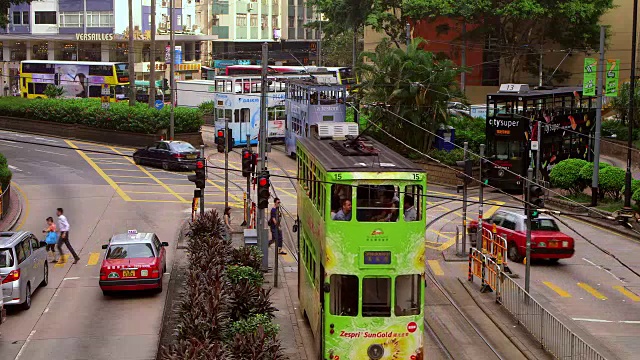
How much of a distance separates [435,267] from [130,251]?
34.7 feet

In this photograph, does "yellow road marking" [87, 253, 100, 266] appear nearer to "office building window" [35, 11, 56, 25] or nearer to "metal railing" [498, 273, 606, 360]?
"metal railing" [498, 273, 606, 360]

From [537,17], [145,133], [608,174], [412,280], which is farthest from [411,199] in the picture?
[537,17]

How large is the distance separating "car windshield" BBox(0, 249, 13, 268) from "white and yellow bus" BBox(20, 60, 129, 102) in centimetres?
5863

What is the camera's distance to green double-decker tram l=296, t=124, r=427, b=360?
1808 cm

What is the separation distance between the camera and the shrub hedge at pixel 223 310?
17.3 m

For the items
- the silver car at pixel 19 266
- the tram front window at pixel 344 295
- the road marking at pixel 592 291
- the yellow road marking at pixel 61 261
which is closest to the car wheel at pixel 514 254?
the road marking at pixel 592 291

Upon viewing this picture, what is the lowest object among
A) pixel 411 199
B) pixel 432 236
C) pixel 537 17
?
pixel 432 236

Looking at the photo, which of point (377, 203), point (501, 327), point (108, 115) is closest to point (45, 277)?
point (501, 327)

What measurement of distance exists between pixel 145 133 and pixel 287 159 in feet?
29.8

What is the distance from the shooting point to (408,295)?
18.4 meters

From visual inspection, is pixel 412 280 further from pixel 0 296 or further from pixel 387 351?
pixel 0 296

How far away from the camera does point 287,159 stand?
53.9 m

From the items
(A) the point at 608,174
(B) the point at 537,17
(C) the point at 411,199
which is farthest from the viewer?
(B) the point at 537,17

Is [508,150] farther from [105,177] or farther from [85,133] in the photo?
[85,133]
